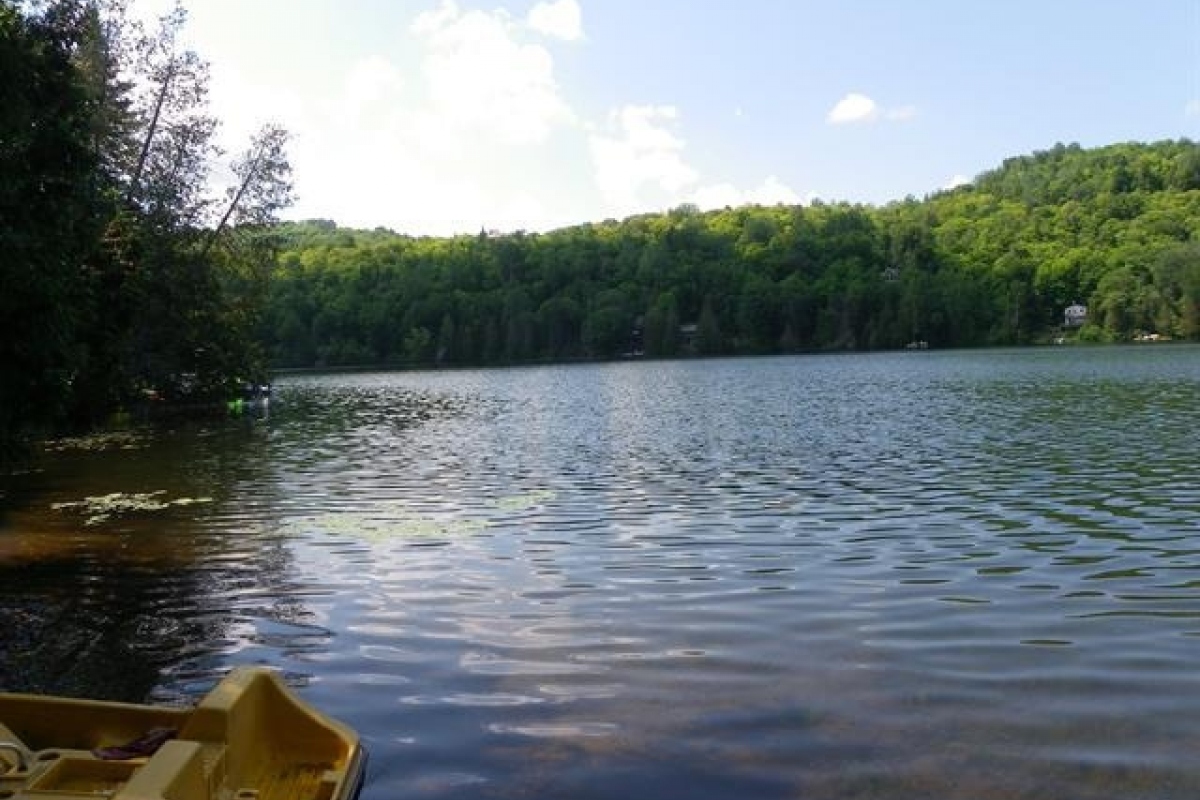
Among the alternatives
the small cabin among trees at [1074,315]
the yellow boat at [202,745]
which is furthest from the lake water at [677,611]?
the small cabin among trees at [1074,315]

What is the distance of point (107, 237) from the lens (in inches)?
1216

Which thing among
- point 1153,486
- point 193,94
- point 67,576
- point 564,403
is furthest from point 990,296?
point 67,576

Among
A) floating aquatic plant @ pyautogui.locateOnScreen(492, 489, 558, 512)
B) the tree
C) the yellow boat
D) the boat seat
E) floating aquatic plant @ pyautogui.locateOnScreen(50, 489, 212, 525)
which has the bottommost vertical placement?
floating aquatic plant @ pyautogui.locateOnScreen(492, 489, 558, 512)

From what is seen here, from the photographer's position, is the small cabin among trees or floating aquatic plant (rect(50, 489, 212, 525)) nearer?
floating aquatic plant (rect(50, 489, 212, 525))

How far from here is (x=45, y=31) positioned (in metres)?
23.4

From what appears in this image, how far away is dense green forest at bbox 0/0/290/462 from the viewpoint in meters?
17.0

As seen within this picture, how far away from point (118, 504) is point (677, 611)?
1574 cm

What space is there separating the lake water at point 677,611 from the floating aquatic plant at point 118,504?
165 millimetres

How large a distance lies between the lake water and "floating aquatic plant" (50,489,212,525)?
17 cm

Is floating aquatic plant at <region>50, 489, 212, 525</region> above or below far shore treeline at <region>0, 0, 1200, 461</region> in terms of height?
below

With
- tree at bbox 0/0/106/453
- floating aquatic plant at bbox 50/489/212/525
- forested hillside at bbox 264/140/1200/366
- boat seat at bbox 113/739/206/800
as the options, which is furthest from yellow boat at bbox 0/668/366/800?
forested hillside at bbox 264/140/1200/366

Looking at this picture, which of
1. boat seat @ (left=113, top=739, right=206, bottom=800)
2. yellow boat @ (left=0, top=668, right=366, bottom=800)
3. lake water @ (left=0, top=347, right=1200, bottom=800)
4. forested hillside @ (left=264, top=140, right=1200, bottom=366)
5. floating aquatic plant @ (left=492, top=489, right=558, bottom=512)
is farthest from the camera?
forested hillside @ (left=264, top=140, right=1200, bottom=366)

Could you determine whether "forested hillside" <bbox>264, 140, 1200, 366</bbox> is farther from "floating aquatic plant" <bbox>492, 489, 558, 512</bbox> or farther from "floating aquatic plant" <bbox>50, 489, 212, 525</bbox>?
"floating aquatic plant" <bbox>492, 489, 558, 512</bbox>

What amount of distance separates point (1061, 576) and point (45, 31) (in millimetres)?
23677
